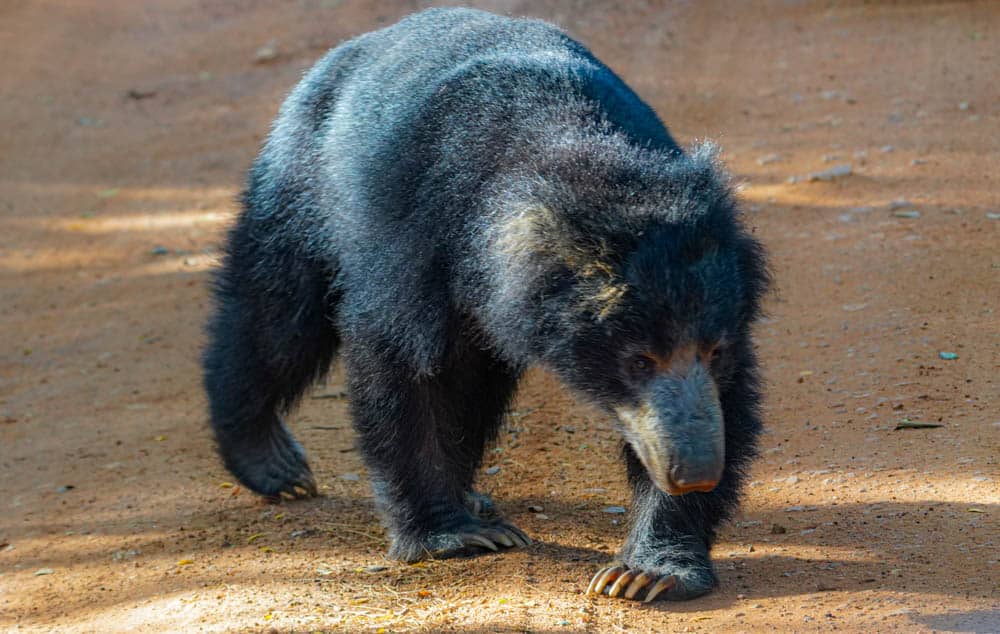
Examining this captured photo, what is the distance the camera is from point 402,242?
175 inches

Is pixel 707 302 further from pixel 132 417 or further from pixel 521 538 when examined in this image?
pixel 132 417

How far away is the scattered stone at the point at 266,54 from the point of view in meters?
13.3

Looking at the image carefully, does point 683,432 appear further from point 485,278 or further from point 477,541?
point 477,541

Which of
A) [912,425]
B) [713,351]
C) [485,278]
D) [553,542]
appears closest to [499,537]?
[553,542]

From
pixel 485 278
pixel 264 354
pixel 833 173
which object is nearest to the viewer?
pixel 485 278

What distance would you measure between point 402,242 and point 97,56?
444 inches

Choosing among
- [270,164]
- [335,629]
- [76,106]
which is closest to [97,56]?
[76,106]

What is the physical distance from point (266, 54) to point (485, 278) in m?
10.00

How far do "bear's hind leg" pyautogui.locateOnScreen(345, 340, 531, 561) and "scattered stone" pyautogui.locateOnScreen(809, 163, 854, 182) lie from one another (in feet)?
14.0

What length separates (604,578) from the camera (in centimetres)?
429

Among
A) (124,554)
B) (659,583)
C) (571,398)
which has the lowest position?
(124,554)

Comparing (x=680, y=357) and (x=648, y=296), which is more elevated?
(x=648, y=296)

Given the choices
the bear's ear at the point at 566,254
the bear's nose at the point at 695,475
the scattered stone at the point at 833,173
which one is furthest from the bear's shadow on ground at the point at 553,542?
the scattered stone at the point at 833,173

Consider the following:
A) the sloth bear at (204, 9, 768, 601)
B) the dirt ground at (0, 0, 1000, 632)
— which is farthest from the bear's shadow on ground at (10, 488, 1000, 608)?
the sloth bear at (204, 9, 768, 601)
